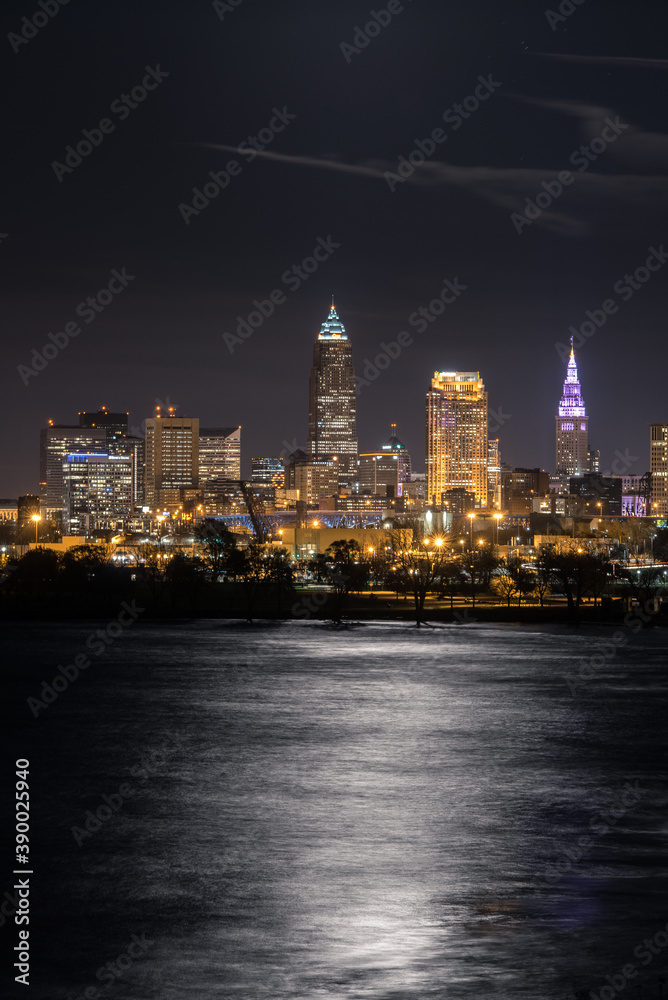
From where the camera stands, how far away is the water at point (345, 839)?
609 inches

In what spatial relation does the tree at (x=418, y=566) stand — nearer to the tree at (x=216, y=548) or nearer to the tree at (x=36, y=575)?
the tree at (x=216, y=548)

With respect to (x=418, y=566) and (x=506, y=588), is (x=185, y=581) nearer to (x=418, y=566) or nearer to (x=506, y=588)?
Result: (x=418, y=566)

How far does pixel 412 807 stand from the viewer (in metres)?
24.8

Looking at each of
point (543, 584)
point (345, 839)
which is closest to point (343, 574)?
point (543, 584)

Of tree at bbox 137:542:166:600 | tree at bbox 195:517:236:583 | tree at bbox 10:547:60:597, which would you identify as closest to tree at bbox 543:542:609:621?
tree at bbox 137:542:166:600

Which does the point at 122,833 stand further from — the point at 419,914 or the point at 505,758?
the point at 505,758

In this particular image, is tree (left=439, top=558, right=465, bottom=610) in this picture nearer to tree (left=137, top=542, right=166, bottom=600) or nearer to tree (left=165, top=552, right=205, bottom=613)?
tree (left=165, top=552, right=205, bottom=613)

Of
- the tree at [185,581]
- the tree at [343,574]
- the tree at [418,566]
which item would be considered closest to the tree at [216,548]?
the tree at [343,574]

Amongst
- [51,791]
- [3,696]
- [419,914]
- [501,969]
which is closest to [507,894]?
[419,914]

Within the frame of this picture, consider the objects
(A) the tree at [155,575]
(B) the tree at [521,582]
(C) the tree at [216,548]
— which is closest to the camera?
(A) the tree at [155,575]

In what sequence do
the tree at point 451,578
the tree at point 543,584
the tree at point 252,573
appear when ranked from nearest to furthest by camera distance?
the tree at point 252,573 < the tree at point 543,584 < the tree at point 451,578

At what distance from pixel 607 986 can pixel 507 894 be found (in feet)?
13.0

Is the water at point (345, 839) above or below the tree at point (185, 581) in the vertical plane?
below

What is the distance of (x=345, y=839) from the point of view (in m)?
22.0
